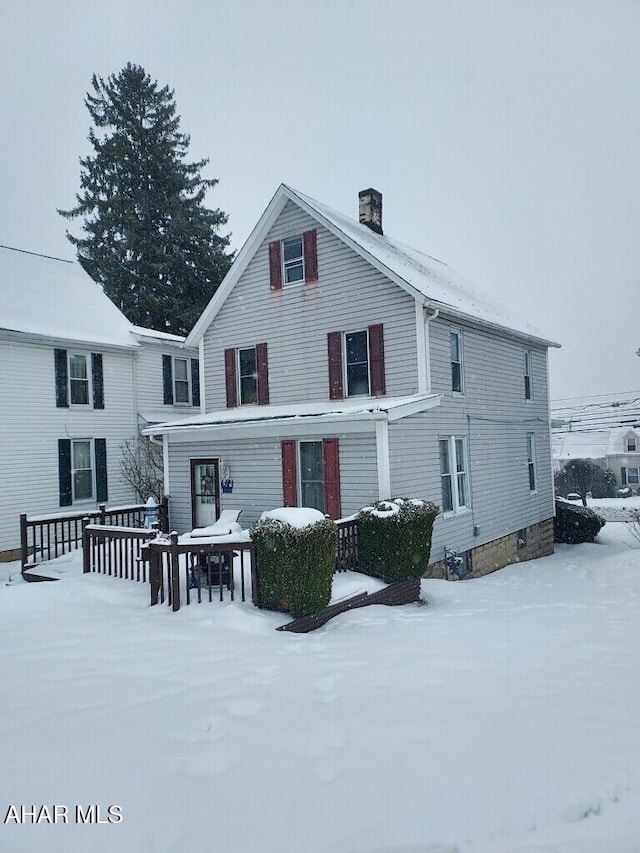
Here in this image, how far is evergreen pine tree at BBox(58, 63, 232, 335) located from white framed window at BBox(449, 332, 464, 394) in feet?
71.3

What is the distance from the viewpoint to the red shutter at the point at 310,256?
564 inches

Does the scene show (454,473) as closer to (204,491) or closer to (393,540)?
(393,540)

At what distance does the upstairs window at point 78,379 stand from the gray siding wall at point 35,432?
153mm

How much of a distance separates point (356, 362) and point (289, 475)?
3.19 meters

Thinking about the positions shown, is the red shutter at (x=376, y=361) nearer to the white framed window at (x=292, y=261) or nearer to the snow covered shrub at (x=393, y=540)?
the white framed window at (x=292, y=261)

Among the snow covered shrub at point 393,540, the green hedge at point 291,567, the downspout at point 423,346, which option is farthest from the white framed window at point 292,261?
the green hedge at point 291,567

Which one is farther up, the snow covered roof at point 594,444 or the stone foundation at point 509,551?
the snow covered roof at point 594,444

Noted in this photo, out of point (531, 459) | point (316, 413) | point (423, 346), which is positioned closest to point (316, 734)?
point (316, 413)

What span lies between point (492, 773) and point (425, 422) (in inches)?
→ 363

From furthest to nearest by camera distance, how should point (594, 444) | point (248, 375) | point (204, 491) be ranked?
point (594, 444)
point (248, 375)
point (204, 491)

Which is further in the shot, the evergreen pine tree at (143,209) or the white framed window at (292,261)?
the evergreen pine tree at (143,209)

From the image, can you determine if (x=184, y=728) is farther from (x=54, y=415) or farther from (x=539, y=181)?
(x=539, y=181)

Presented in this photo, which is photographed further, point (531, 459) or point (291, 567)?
point (531, 459)

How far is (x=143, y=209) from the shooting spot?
34156 millimetres
